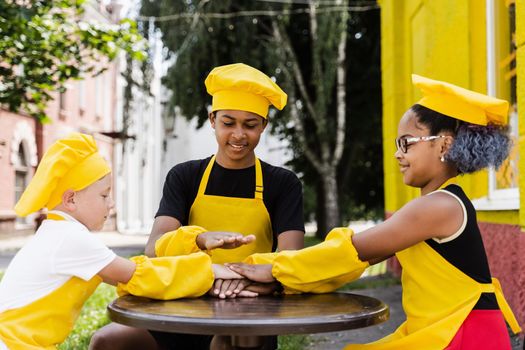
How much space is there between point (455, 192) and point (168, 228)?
3.90 ft

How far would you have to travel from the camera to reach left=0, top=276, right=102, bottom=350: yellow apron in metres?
2.10

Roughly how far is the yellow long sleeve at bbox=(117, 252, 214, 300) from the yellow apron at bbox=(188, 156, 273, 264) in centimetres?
49

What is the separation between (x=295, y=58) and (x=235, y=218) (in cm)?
1205

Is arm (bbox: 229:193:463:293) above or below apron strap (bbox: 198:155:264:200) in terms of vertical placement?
below

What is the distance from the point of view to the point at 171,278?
2.21m

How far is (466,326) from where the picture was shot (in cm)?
209

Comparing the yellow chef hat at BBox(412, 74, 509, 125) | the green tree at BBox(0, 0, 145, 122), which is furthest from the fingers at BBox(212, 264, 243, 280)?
the green tree at BBox(0, 0, 145, 122)

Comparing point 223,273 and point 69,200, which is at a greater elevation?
point 69,200

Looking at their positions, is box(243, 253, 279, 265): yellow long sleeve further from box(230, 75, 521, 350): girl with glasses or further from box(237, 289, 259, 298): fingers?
box(237, 289, 259, 298): fingers

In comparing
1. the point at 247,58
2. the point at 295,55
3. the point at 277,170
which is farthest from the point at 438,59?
the point at 295,55

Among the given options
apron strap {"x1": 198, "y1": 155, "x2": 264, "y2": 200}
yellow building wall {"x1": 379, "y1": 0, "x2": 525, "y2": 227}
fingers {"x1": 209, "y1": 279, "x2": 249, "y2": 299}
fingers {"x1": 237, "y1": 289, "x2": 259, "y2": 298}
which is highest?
yellow building wall {"x1": 379, "y1": 0, "x2": 525, "y2": 227}

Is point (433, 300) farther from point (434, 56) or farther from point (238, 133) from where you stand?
point (434, 56)

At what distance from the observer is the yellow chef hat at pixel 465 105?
2209 millimetres

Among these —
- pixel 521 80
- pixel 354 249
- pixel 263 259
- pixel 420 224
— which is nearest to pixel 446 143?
pixel 420 224
